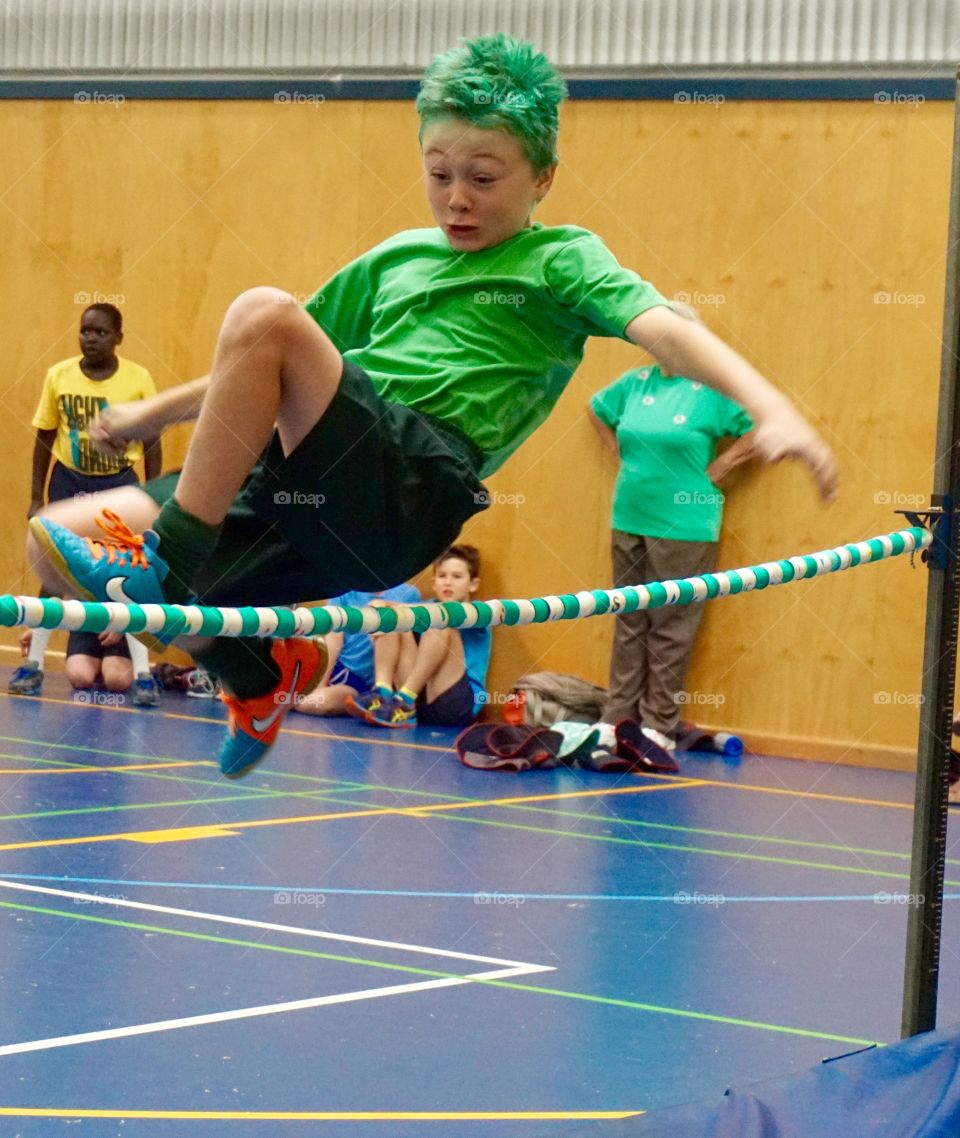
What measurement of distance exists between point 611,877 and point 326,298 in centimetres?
211

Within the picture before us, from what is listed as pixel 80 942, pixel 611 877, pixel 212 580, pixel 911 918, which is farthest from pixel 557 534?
pixel 212 580

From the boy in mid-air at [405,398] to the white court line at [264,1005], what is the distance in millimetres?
680

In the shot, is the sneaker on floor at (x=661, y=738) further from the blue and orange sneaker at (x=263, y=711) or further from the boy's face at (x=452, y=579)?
the blue and orange sneaker at (x=263, y=711)

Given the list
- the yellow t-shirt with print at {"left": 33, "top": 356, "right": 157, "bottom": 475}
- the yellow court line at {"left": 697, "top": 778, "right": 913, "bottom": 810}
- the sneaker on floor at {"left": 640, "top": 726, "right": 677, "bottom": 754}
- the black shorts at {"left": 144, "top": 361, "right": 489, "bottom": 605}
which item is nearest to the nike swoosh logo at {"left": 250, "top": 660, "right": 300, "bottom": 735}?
the black shorts at {"left": 144, "top": 361, "right": 489, "bottom": 605}

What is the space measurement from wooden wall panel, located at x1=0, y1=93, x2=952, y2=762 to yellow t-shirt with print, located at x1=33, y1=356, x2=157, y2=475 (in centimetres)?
71

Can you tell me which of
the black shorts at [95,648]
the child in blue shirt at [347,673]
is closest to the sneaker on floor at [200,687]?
the black shorts at [95,648]

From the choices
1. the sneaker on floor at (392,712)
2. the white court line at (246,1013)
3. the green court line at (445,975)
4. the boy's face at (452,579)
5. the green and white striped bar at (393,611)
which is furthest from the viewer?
the boy's face at (452,579)

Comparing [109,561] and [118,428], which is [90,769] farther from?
[109,561]

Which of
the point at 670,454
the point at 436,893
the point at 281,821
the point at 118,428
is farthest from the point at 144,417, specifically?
the point at 670,454

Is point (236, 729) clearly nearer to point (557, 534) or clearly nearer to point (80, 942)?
point (80, 942)

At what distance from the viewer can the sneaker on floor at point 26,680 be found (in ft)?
24.6

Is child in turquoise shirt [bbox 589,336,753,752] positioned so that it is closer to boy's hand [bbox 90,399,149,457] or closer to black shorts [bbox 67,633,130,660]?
black shorts [bbox 67,633,130,660]

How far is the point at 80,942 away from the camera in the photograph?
3.50 meters

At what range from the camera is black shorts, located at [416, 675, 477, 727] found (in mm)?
7168
